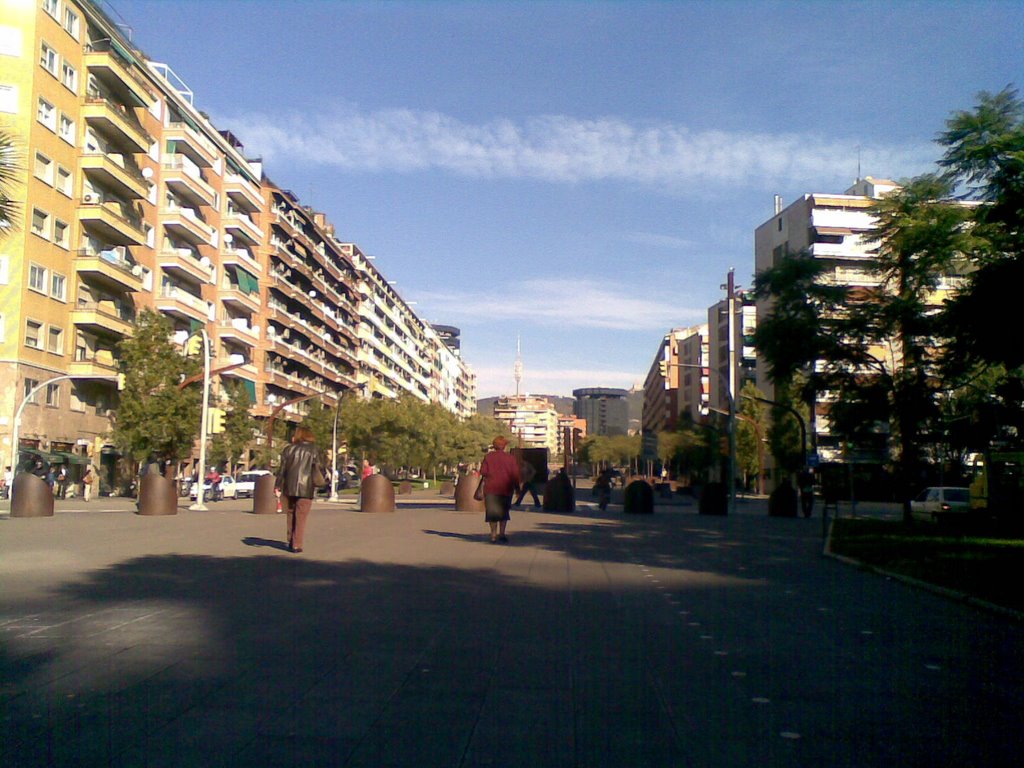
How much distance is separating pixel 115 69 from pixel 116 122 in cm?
267

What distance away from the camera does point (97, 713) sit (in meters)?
4.83

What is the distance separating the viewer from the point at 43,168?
43.6 metres

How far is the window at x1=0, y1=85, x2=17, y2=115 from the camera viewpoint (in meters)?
41.4

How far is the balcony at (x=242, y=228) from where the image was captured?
65.3 metres

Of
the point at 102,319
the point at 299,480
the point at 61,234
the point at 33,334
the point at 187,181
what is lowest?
the point at 299,480

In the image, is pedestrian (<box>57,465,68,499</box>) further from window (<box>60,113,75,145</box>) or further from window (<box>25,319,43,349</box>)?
A: window (<box>60,113,75,145</box>)

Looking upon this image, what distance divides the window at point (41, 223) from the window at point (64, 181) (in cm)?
180

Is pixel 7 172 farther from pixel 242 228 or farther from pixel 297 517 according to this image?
pixel 242 228

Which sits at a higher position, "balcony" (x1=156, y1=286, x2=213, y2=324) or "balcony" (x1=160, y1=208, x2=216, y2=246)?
"balcony" (x1=160, y1=208, x2=216, y2=246)

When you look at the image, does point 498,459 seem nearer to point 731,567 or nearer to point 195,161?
point 731,567

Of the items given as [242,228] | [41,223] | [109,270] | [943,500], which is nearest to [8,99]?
[41,223]

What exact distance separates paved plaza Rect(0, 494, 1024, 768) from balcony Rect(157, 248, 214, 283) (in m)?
46.5

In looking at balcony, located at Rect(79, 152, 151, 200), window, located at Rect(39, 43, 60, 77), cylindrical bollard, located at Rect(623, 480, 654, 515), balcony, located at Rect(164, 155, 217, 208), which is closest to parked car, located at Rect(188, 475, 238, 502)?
balcony, located at Rect(79, 152, 151, 200)

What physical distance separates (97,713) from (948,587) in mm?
8713
